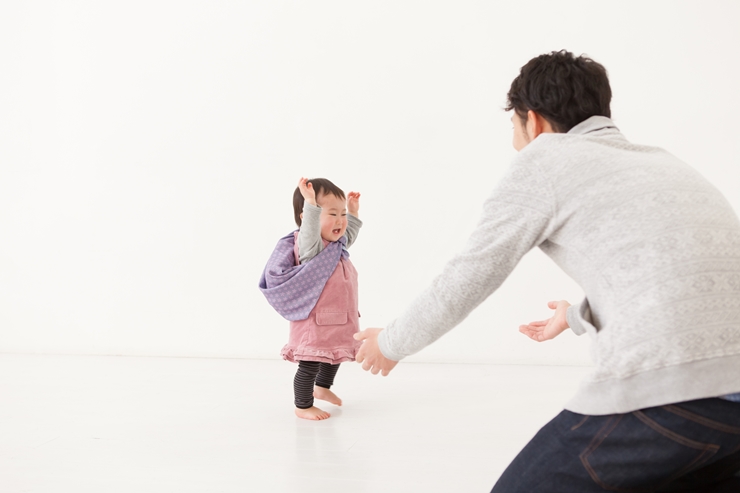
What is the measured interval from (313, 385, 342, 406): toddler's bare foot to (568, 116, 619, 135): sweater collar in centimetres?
161

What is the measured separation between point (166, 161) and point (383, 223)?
1.23 meters

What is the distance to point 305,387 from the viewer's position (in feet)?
7.61

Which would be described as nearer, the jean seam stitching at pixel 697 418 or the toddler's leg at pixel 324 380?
the jean seam stitching at pixel 697 418

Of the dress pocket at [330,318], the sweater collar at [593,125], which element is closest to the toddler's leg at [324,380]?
the dress pocket at [330,318]

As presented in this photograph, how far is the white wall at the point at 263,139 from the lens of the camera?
10.6 feet

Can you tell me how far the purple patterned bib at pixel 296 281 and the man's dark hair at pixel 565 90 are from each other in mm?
1294

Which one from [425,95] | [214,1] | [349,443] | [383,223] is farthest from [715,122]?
[214,1]

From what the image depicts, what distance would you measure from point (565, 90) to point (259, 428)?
1.51m

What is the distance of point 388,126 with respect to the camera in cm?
340

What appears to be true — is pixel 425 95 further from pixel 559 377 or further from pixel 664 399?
pixel 664 399

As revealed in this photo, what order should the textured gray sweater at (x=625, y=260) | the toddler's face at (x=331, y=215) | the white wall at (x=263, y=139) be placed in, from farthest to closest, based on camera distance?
the white wall at (x=263, y=139)
the toddler's face at (x=331, y=215)
the textured gray sweater at (x=625, y=260)

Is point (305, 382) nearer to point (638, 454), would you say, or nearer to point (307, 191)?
point (307, 191)

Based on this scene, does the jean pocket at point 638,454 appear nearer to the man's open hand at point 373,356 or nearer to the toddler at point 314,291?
the man's open hand at point 373,356

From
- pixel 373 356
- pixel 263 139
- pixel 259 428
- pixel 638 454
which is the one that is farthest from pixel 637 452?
pixel 263 139
